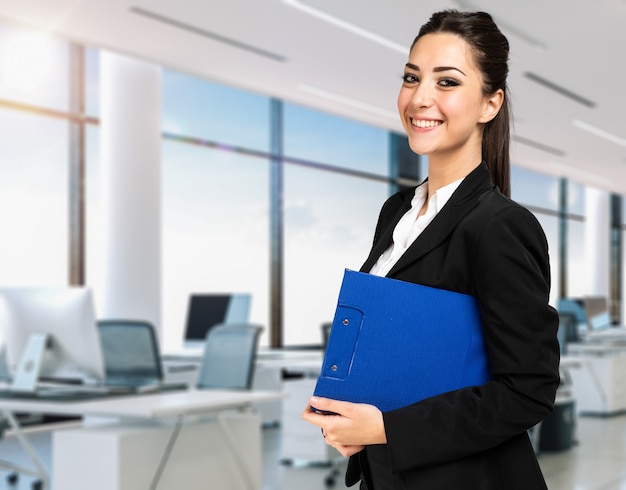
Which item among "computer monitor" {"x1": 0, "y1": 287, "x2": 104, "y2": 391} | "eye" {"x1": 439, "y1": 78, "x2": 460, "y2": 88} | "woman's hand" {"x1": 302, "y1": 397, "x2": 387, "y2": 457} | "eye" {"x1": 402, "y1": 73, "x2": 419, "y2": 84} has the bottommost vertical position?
"computer monitor" {"x1": 0, "y1": 287, "x2": 104, "y2": 391}

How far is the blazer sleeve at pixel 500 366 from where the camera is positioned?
1045 mm

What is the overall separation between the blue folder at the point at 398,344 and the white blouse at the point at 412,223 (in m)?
0.13

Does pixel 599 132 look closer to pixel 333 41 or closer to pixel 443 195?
pixel 333 41

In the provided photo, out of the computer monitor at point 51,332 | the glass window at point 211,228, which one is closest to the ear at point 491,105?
the computer monitor at point 51,332

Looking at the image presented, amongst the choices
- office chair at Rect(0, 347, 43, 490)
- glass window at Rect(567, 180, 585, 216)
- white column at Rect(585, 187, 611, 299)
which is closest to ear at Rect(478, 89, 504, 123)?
office chair at Rect(0, 347, 43, 490)

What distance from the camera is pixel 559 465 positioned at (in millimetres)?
6152

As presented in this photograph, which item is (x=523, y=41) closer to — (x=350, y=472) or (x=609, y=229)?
(x=350, y=472)

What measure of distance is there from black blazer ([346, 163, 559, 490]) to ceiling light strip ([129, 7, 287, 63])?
5.53 meters

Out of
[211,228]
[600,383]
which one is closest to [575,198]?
[600,383]

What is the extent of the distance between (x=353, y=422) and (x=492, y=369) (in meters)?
0.19

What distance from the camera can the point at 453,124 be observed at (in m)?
1.17

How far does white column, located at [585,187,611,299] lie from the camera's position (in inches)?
671

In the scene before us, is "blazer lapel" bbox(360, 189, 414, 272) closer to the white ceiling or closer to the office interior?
the white ceiling

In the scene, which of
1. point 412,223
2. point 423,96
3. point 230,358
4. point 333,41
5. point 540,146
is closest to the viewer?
point 423,96
